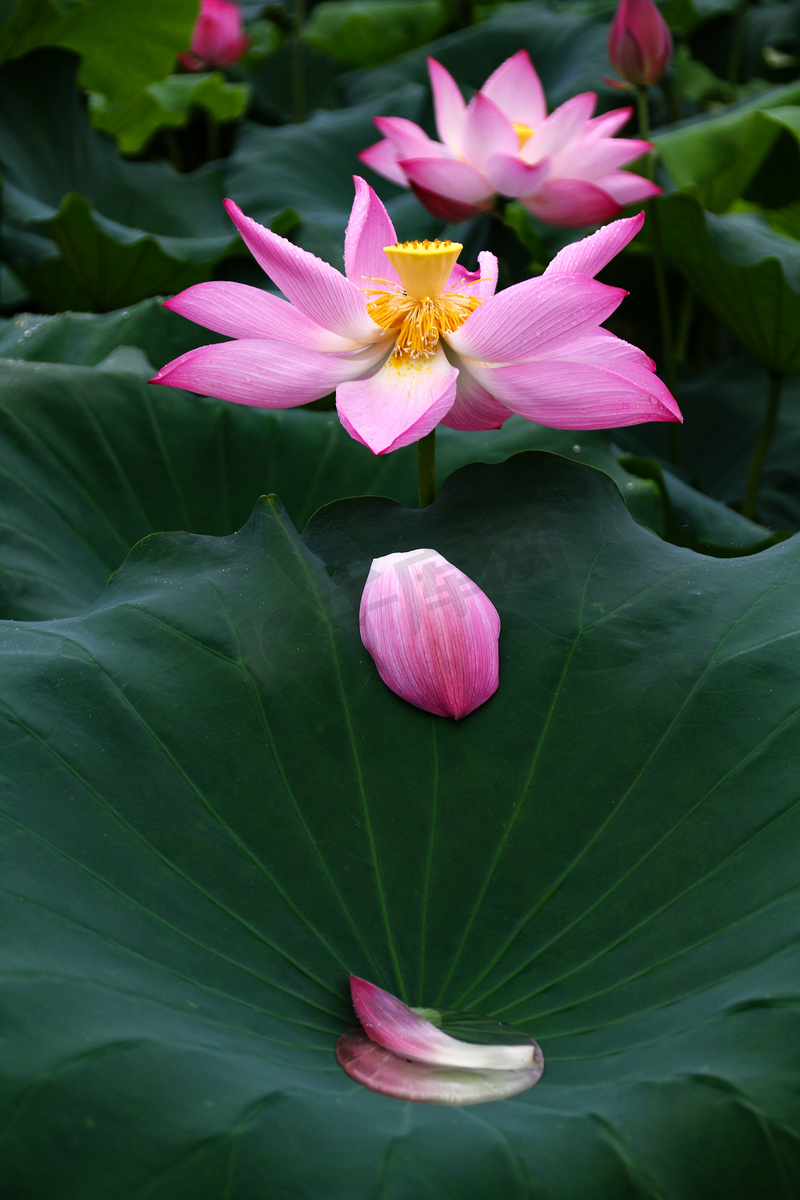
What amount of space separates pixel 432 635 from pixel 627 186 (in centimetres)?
87

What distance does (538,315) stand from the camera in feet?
2.30

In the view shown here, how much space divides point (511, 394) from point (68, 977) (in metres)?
0.48

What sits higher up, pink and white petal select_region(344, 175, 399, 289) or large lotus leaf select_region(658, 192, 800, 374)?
pink and white petal select_region(344, 175, 399, 289)

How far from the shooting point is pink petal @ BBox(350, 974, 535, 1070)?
57 cm

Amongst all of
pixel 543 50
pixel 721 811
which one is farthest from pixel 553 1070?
pixel 543 50

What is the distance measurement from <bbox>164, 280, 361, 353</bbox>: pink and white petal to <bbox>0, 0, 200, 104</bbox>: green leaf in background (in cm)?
138

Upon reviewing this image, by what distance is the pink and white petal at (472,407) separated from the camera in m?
0.77

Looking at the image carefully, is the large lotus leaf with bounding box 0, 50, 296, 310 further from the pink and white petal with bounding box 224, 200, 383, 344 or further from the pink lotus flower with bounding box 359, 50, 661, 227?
the pink and white petal with bounding box 224, 200, 383, 344

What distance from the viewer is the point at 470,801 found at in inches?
27.7

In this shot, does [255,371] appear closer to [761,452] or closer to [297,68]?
[761,452]

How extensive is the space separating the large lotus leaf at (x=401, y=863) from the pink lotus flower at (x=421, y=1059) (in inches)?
0.7

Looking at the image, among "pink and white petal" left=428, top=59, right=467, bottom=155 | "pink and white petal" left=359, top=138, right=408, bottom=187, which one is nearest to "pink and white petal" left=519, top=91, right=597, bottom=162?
"pink and white petal" left=428, top=59, right=467, bottom=155

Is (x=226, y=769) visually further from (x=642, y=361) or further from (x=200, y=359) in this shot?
(x=642, y=361)

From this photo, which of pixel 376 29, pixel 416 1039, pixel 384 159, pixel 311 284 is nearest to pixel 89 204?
pixel 384 159
